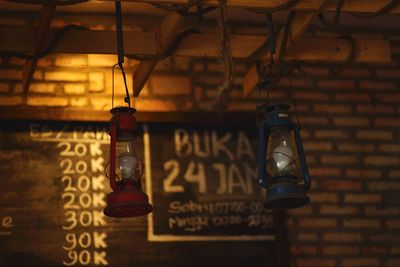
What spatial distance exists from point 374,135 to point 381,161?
0.53ft

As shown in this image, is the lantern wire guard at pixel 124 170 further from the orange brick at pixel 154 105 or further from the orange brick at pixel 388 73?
the orange brick at pixel 388 73

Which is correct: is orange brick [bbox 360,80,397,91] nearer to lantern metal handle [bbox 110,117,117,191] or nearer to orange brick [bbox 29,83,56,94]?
orange brick [bbox 29,83,56,94]

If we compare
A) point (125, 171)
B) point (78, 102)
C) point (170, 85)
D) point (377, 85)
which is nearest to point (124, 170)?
point (125, 171)

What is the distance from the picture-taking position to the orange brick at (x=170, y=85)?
422 cm

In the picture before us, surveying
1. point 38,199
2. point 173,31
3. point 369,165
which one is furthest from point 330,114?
point 38,199

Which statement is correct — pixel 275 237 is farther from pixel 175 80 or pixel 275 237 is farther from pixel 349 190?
pixel 175 80

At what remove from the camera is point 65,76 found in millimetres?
4109

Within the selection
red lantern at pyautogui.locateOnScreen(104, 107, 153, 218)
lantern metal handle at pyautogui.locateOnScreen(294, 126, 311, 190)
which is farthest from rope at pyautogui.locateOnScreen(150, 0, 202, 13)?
lantern metal handle at pyautogui.locateOnScreen(294, 126, 311, 190)

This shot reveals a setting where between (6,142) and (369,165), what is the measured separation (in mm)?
2105

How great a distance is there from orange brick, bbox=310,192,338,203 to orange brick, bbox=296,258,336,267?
0.34m

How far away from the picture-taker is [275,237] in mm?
4117

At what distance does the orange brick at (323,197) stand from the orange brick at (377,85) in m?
0.71

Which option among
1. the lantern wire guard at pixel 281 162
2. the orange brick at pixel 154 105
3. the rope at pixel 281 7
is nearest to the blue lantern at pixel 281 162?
the lantern wire guard at pixel 281 162

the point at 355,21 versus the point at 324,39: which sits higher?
the point at 355,21
